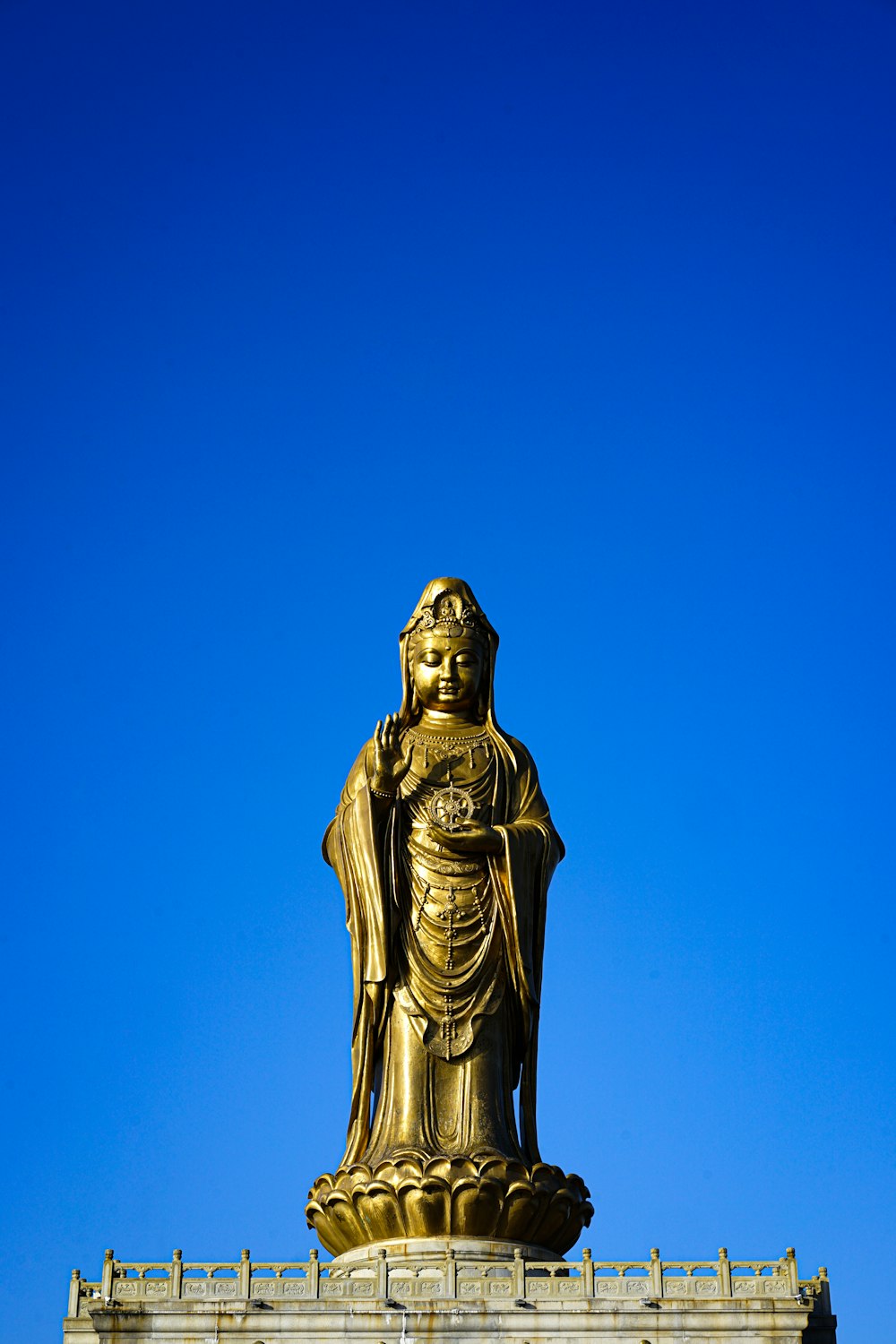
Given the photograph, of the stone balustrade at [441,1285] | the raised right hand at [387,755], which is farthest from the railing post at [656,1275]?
the raised right hand at [387,755]

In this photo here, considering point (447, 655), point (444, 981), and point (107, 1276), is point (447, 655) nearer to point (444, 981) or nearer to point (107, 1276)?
point (444, 981)

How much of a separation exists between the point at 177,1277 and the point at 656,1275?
4.17 meters

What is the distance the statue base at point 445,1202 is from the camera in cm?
2183

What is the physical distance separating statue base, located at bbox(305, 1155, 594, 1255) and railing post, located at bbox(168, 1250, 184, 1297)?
203cm

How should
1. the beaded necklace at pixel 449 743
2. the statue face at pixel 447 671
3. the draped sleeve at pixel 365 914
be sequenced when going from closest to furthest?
the draped sleeve at pixel 365 914 < the beaded necklace at pixel 449 743 < the statue face at pixel 447 671

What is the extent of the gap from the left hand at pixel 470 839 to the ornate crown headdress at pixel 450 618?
2.40 m

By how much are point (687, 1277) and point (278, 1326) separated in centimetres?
355

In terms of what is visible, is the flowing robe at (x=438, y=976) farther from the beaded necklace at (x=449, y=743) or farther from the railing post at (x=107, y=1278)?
the railing post at (x=107, y=1278)

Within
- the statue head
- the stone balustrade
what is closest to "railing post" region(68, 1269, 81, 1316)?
the stone balustrade

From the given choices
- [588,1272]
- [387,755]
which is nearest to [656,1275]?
[588,1272]

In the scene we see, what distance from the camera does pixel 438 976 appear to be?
23.5 metres

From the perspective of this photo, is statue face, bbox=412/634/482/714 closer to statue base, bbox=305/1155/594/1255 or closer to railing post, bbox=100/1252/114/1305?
statue base, bbox=305/1155/594/1255

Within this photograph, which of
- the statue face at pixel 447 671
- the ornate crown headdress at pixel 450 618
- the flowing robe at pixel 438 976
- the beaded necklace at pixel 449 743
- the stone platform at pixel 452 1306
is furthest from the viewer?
the ornate crown headdress at pixel 450 618

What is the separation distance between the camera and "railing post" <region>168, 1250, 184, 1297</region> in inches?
806
